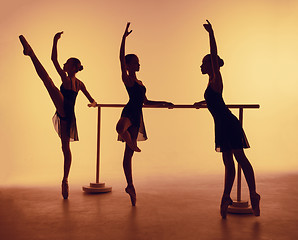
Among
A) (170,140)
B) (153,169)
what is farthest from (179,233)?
(170,140)

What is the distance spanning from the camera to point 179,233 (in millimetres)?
3188

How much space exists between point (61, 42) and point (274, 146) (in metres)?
3.76

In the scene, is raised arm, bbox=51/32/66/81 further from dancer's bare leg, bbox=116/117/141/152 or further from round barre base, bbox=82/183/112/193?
round barre base, bbox=82/183/112/193

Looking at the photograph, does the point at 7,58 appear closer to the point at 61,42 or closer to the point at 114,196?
the point at 61,42

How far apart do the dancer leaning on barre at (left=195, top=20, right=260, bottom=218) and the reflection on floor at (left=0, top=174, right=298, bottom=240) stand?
231mm

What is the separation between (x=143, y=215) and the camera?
3734mm

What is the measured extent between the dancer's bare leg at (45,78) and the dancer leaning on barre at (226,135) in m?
1.48

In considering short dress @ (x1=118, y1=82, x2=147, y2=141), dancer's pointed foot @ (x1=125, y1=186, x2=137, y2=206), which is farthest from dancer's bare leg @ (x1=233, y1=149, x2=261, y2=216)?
dancer's pointed foot @ (x1=125, y1=186, x2=137, y2=206)

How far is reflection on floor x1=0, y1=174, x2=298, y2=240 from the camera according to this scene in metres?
3.17

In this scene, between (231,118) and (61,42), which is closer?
(231,118)

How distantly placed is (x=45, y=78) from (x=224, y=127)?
1739 millimetres

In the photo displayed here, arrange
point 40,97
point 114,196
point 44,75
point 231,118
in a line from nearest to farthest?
point 231,118 < point 44,75 < point 114,196 < point 40,97

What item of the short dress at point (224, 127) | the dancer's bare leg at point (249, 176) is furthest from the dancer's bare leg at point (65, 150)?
the dancer's bare leg at point (249, 176)

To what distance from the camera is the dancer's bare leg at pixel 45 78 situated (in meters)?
4.14
